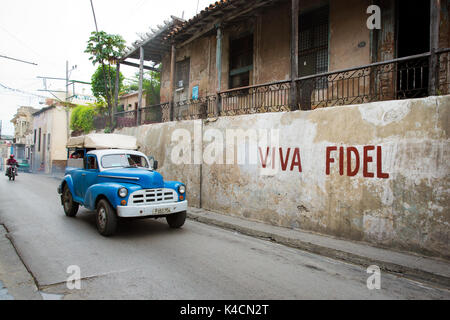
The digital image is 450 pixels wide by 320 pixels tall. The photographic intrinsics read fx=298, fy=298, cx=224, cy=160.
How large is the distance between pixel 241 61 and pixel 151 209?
25.1 ft

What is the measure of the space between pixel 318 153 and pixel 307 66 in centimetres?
394

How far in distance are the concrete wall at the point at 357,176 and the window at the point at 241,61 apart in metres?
3.41

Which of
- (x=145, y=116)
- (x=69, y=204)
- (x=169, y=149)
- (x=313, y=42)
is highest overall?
(x=313, y=42)

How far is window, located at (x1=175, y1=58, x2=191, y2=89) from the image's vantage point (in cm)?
1412

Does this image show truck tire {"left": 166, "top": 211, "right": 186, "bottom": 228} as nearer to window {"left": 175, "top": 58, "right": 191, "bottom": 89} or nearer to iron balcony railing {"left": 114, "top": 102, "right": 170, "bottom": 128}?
iron balcony railing {"left": 114, "top": 102, "right": 170, "bottom": 128}

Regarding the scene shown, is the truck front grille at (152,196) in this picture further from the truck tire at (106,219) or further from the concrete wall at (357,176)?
the concrete wall at (357,176)

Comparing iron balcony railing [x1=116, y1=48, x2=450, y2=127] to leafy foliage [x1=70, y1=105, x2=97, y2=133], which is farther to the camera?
leafy foliage [x1=70, y1=105, x2=97, y2=133]

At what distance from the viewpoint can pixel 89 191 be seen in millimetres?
6465

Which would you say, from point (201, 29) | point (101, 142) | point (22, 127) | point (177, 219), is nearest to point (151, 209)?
point (177, 219)

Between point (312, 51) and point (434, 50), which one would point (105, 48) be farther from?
point (434, 50)

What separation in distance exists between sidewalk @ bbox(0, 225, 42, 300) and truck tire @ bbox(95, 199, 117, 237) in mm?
1458

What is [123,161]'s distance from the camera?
7.13 m

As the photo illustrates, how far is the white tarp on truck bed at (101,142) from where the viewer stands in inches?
329

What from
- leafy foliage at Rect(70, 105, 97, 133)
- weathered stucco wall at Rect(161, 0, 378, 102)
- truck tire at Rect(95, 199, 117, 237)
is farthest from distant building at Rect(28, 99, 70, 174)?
truck tire at Rect(95, 199, 117, 237)
